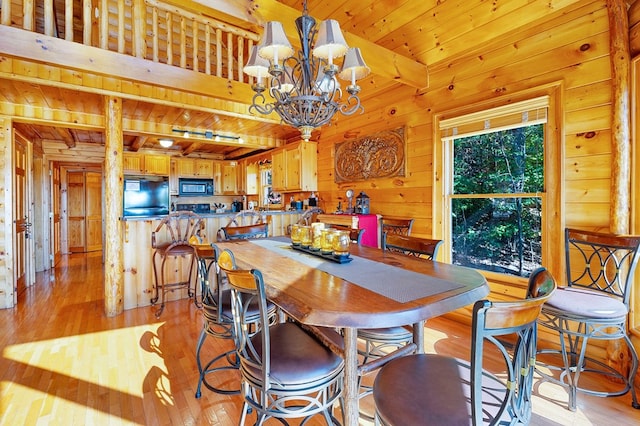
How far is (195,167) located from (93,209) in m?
3.07

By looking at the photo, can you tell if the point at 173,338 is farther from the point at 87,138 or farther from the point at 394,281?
the point at 87,138

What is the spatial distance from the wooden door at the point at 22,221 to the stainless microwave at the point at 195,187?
247 cm

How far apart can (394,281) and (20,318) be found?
13.1 feet

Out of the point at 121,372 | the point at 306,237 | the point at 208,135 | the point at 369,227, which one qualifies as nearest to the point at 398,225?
the point at 369,227

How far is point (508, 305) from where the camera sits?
2.79 feet

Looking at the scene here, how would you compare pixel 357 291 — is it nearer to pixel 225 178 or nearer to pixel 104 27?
pixel 104 27

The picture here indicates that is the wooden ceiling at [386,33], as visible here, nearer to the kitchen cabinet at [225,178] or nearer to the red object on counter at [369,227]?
the red object on counter at [369,227]

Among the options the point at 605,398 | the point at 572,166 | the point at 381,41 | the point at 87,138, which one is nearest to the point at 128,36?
the point at 87,138

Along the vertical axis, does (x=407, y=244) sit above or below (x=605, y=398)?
above

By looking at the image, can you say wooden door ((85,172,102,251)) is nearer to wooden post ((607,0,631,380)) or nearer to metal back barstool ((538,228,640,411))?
metal back barstool ((538,228,640,411))

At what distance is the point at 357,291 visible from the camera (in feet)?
4.22

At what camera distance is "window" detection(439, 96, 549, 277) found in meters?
2.54

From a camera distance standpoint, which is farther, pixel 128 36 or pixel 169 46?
pixel 128 36

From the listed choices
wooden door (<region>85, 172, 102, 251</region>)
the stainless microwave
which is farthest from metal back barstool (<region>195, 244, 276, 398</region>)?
wooden door (<region>85, 172, 102, 251</region>)
